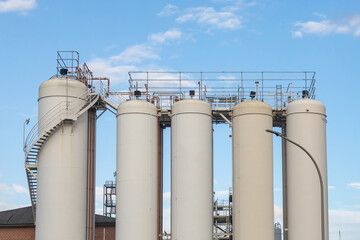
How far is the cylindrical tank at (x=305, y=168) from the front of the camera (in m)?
48.8

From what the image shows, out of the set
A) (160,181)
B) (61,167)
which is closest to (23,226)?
(61,167)

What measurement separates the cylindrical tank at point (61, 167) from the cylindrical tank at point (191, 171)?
290 inches

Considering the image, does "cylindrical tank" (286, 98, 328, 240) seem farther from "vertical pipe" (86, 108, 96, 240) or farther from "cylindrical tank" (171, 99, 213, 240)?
"vertical pipe" (86, 108, 96, 240)

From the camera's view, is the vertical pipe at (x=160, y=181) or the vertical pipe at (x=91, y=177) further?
the vertical pipe at (x=160, y=181)

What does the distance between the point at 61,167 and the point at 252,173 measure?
49.2 feet

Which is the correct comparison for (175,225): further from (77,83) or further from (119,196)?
(77,83)

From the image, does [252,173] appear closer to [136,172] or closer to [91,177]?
[136,172]

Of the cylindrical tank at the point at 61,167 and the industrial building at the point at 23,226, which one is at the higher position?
the cylindrical tank at the point at 61,167

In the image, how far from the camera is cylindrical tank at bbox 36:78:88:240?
161ft

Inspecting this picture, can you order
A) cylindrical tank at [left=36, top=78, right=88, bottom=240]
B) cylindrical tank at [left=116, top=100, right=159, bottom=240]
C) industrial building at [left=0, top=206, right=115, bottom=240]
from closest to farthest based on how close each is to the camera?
cylindrical tank at [left=36, top=78, right=88, bottom=240] → cylindrical tank at [left=116, top=100, right=159, bottom=240] → industrial building at [left=0, top=206, right=115, bottom=240]

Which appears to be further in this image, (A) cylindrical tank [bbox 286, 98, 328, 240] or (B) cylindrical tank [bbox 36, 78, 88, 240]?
(B) cylindrical tank [bbox 36, 78, 88, 240]

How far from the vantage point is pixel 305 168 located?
49469 mm

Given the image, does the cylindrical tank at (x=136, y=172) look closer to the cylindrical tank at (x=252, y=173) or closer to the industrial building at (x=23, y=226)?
the cylindrical tank at (x=252, y=173)

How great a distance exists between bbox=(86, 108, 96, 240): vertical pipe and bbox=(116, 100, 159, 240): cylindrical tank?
3195mm
